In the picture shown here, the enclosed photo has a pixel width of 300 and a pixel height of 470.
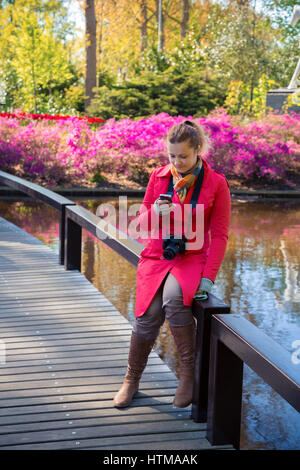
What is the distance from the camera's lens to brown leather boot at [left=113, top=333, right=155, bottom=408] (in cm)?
315

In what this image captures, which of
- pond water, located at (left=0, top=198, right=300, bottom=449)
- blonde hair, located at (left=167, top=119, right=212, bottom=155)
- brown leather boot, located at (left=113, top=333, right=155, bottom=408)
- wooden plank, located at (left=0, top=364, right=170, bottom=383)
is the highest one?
blonde hair, located at (left=167, top=119, right=212, bottom=155)

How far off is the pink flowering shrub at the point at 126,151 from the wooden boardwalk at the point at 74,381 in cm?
1017

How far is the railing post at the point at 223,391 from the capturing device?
2750 mm

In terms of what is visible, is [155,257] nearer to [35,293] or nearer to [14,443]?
[14,443]

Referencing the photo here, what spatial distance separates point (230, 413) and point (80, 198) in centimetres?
1208

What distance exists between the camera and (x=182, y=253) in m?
2.98

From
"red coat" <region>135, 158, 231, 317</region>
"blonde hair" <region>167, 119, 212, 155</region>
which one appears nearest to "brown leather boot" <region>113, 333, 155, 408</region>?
"red coat" <region>135, 158, 231, 317</region>

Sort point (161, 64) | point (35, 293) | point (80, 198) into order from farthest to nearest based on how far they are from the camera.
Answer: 1. point (161, 64)
2. point (80, 198)
3. point (35, 293)

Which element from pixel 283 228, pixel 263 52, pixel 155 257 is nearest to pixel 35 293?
pixel 155 257

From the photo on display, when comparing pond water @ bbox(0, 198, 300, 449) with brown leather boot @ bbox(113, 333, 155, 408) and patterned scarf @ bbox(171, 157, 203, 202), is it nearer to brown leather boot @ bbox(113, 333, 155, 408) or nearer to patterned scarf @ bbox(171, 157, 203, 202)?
brown leather boot @ bbox(113, 333, 155, 408)

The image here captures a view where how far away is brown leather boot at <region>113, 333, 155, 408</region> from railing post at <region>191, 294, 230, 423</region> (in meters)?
0.30

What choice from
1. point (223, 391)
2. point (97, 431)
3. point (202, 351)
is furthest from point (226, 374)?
point (97, 431)

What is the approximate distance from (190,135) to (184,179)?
0.66 feet

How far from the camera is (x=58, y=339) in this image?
4.27 metres
